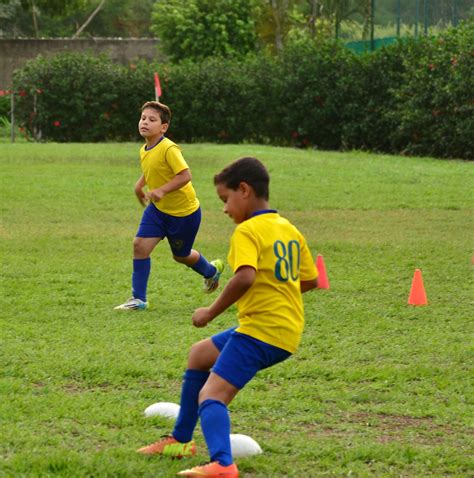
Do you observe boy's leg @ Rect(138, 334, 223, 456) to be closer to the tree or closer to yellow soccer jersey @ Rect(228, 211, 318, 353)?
yellow soccer jersey @ Rect(228, 211, 318, 353)

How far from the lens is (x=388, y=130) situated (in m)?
27.0

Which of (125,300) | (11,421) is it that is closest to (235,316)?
(125,300)

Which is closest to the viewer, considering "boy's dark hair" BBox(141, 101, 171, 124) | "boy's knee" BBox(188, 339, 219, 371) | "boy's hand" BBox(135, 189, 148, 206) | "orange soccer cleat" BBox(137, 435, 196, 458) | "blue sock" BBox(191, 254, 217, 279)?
"boy's knee" BBox(188, 339, 219, 371)

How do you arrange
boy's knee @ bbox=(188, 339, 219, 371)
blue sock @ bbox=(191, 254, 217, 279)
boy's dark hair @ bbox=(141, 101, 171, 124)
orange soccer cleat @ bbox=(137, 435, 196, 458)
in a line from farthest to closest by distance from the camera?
1. blue sock @ bbox=(191, 254, 217, 279)
2. boy's dark hair @ bbox=(141, 101, 171, 124)
3. orange soccer cleat @ bbox=(137, 435, 196, 458)
4. boy's knee @ bbox=(188, 339, 219, 371)

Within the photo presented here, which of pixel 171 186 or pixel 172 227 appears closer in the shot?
pixel 171 186

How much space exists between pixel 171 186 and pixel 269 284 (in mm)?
4121

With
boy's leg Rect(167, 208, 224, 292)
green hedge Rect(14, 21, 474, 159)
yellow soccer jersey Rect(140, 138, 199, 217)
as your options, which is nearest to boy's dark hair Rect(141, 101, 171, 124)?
yellow soccer jersey Rect(140, 138, 199, 217)

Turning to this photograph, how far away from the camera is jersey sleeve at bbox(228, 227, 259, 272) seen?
4727 millimetres

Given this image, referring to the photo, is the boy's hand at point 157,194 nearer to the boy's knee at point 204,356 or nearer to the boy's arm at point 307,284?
the boy's arm at point 307,284

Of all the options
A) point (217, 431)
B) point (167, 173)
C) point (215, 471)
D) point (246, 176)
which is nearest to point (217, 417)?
point (217, 431)

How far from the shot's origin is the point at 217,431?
15.5 feet

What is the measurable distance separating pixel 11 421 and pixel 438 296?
470 cm

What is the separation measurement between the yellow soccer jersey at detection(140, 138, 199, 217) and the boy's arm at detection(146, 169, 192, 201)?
0.15 feet

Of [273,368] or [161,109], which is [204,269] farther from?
[273,368]
